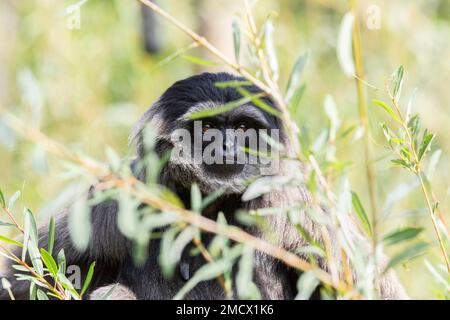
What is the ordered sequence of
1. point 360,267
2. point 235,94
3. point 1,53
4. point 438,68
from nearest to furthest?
point 360,267
point 235,94
point 438,68
point 1,53

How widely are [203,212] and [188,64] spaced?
901 centimetres

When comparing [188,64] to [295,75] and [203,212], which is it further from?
[295,75]

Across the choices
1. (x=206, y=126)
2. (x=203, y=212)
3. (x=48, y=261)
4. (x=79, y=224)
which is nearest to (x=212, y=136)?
(x=206, y=126)

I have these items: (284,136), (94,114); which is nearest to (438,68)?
(94,114)

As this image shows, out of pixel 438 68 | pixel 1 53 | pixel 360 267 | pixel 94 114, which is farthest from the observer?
pixel 1 53

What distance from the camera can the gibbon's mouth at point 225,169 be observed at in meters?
4.57

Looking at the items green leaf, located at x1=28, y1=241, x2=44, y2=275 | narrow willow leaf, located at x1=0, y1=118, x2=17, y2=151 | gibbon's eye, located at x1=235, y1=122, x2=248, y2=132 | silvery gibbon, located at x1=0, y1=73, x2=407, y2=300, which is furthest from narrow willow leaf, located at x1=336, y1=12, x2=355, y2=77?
gibbon's eye, located at x1=235, y1=122, x2=248, y2=132

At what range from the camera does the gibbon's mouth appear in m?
4.57

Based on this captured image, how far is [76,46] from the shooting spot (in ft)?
38.1

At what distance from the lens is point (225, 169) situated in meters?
4.57

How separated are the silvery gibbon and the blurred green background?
13.9 ft

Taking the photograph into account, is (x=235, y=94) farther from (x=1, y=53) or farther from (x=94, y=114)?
(x=1, y=53)

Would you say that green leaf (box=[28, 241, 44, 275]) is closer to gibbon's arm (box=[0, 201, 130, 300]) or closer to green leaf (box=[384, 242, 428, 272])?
gibbon's arm (box=[0, 201, 130, 300])
